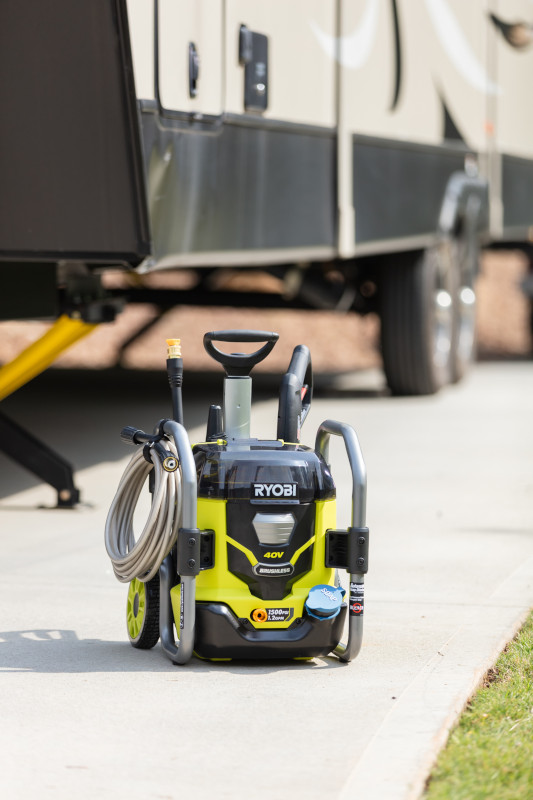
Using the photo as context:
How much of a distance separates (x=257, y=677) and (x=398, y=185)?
7033mm

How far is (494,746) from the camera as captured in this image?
3.55 m

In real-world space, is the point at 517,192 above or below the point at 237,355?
above

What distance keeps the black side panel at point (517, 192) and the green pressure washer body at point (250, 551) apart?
9.71 m

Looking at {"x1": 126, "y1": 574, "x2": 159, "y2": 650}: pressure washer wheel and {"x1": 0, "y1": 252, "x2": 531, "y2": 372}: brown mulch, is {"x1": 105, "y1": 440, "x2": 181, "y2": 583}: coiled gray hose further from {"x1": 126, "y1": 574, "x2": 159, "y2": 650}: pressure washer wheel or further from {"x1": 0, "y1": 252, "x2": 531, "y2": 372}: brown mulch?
{"x1": 0, "y1": 252, "x2": 531, "y2": 372}: brown mulch

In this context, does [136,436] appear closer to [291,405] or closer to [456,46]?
[291,405]

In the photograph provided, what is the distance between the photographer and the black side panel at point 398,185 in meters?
10.1

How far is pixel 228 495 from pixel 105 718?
80 cm

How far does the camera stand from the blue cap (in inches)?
169

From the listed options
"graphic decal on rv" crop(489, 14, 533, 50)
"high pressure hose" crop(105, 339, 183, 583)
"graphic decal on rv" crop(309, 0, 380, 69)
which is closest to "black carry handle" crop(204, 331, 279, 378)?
"high pressure hose" crop(105, 339, 183, 583)

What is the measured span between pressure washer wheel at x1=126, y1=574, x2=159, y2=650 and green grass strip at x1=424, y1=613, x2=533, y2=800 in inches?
42.1

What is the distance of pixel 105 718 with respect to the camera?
383cm

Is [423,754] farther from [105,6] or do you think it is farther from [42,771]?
[105,6]

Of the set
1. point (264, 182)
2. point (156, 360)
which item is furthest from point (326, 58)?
point (156, 360)

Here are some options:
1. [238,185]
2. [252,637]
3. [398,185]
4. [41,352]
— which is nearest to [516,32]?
[398,185]
